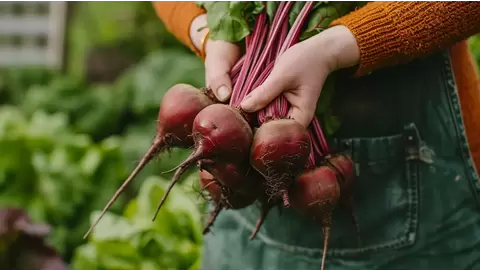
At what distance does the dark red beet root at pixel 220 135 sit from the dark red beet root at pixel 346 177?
164 millimetres

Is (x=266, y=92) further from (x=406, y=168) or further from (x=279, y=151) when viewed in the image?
(x=406, y=168)

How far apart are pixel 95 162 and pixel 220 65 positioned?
151 cm

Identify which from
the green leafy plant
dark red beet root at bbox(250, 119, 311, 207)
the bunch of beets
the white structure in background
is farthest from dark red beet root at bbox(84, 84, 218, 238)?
the white structure in background

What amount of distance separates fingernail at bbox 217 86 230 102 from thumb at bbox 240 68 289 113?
0.17 ft

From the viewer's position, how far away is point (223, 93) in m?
1.02

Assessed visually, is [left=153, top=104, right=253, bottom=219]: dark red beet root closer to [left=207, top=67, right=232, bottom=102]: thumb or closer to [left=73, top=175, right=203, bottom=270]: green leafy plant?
[left=207, top=67, right=232, bottom=102]: thumb

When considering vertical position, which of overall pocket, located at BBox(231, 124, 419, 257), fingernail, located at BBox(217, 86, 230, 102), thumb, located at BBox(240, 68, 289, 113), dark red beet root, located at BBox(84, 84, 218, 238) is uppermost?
thumb, located at BBox(240, 68, 289, 113)

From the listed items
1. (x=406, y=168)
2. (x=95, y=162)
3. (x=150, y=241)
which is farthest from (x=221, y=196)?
(x=95, y=162)

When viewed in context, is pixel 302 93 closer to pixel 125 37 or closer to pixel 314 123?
pixel 314 123

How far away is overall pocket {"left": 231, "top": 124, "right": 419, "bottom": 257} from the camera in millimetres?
1088

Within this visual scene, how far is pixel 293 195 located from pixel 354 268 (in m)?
0.20

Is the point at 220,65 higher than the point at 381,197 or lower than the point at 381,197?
higher

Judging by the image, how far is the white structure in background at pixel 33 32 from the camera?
356 centimetres

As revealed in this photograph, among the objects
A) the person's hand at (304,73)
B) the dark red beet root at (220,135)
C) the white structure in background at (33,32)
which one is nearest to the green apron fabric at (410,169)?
the person's hand at (304,73)
